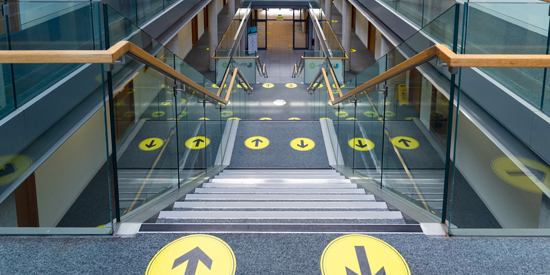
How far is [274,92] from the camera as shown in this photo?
13.1m

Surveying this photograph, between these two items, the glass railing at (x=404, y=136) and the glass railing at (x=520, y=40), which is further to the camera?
the glass railing at (x=520, y=40)

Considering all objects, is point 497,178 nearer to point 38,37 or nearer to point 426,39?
point 426,39

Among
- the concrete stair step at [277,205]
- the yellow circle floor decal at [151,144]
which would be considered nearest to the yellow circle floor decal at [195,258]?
the concrete stair step at [277,205]

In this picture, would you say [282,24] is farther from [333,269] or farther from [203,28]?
[333,269]

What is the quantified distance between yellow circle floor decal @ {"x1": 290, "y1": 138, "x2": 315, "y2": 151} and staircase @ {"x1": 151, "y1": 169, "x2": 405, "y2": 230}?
2.41m

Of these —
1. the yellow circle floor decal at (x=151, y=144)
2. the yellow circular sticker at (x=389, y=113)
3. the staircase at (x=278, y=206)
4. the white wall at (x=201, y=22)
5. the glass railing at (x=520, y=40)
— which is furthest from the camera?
the white wall at (x=201, y=22)

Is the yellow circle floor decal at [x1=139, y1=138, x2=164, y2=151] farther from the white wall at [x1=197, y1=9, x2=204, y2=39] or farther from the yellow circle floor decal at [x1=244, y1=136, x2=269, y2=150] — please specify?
the white wall at [x1=197, y1=9, x2=204, y2=39]

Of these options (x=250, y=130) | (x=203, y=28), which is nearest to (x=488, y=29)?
(x=250, y=130)

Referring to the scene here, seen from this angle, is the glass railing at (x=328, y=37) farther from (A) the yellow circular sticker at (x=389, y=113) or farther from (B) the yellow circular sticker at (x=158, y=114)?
(B) the yellow circular sticker at (x=158, y=114)

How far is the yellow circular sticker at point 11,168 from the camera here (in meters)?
2.35

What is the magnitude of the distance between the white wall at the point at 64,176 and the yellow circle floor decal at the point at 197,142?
0.89 meters

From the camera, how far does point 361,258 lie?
1.83 m

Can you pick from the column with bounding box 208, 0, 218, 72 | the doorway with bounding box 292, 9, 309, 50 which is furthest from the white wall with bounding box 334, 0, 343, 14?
the column with bounding box 208, 0, 218, 72

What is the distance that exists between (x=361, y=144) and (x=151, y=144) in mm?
2546
